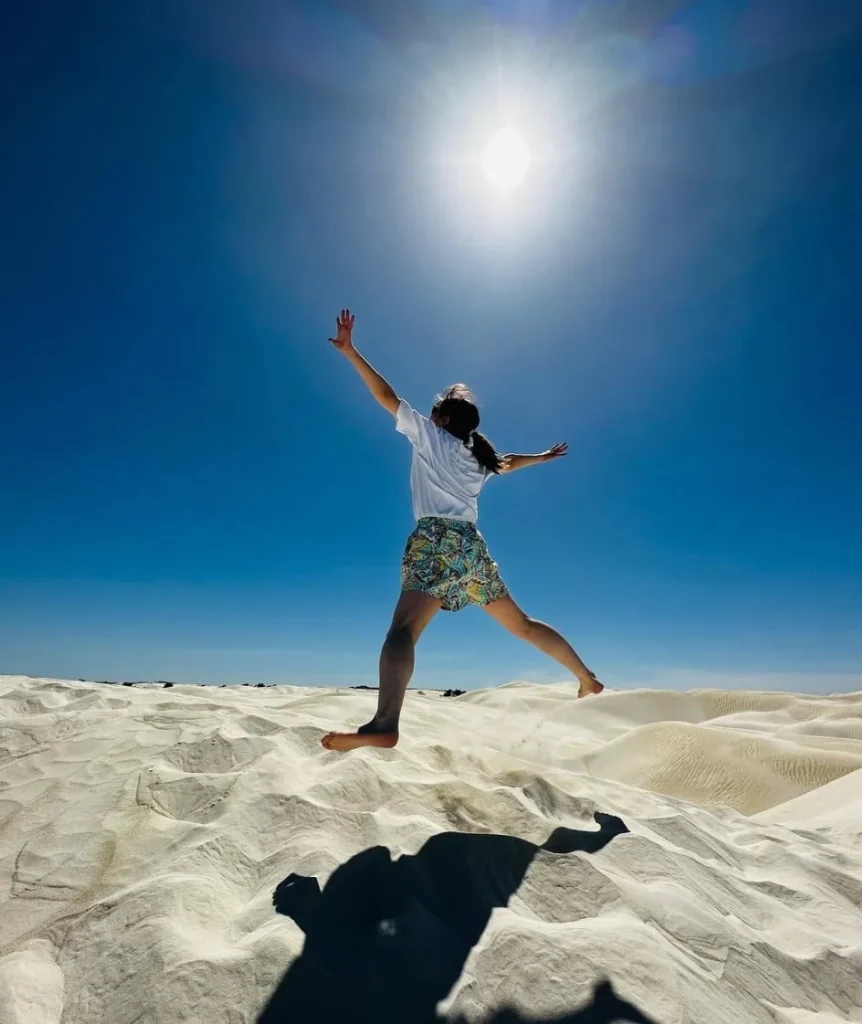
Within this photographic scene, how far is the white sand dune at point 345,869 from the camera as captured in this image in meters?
1.26

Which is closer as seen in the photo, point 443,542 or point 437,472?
point 443,542

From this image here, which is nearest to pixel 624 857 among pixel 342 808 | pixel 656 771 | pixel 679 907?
pixel 679 907

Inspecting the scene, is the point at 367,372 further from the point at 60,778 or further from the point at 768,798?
the point at 768,798

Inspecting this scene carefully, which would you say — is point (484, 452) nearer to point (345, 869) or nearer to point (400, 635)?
point (400, 635)

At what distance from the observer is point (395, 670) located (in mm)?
2400

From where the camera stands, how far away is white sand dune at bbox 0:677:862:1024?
1.26 meters

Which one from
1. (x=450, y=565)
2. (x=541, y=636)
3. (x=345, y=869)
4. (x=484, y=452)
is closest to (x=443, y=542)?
(x=450, y=565)

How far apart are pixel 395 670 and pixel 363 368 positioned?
5.04 feet

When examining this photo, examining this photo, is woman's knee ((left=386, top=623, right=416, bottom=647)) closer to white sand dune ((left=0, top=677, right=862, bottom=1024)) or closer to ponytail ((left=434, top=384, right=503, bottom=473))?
white sand dune ((left=0, top=677, right=862, bottom=1024))

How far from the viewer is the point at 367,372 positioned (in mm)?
2969

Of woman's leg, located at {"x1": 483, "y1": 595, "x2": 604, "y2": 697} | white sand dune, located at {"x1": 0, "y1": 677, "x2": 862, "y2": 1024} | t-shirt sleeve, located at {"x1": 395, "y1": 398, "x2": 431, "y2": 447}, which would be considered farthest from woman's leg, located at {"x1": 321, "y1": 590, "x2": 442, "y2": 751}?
t-shirt sleeve, located at {"x1": 395, "y1": 398, "x2": 431, "y2": 447}

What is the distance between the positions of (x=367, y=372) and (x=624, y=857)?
7.81 feet

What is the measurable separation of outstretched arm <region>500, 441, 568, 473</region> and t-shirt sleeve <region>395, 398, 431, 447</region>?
55 centimetres

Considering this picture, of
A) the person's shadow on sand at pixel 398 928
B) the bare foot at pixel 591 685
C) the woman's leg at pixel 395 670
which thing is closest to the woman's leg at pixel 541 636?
the bare foot at pixel 591 685
